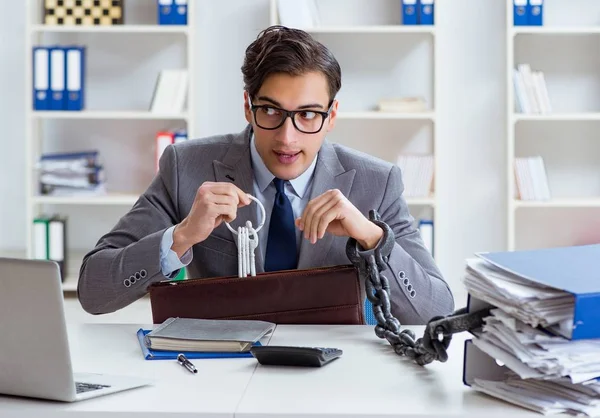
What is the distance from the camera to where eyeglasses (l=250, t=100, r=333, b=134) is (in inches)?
81.4

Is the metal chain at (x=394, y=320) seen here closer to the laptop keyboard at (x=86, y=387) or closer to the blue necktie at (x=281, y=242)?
the blue necktie at (x=281, y=242)

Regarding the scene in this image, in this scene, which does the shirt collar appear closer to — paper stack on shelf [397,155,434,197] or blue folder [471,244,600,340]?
blue folder [471,244,600,340]

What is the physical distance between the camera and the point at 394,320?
1745 millimetres

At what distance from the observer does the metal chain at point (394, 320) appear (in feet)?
4.82

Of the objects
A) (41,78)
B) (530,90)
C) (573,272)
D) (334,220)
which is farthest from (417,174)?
(573,272)

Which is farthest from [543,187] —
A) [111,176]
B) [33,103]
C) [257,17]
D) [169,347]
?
[169,347]

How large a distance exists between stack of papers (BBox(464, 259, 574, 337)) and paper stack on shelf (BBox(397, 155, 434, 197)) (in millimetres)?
3216

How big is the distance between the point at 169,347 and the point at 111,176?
3.34m

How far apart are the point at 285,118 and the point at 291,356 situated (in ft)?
2.20

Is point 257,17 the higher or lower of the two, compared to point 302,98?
higher

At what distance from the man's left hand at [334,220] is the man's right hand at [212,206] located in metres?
0.13

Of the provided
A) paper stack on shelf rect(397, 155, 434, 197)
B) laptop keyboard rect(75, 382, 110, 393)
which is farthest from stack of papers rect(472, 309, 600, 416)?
paper stack on shelf rect(397, 155, 434, 197)

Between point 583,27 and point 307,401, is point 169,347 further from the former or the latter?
point 583,27

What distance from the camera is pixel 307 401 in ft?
4.47
